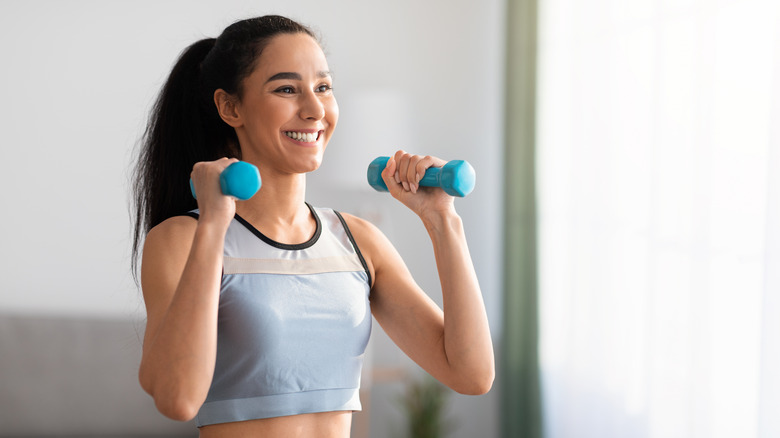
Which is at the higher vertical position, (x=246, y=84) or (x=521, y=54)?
(x=521, y=54)

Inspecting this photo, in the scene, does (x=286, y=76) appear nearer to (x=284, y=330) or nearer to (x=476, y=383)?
(x=284, y=330)

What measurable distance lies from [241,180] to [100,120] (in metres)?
2.47

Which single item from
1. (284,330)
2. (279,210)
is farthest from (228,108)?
(284,330)

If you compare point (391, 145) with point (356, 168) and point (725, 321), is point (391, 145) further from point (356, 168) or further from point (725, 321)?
point (725, 321)

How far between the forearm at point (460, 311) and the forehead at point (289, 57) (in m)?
0.36

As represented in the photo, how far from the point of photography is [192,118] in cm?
155

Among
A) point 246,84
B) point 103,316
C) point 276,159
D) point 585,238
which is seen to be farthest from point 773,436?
point 103,316

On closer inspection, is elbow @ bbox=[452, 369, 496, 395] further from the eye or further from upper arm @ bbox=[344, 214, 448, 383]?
the eye

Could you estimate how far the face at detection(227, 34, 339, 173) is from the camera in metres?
1.41

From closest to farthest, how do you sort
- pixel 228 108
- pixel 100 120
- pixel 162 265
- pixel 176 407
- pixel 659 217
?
pixel 176 407 < pixel 162 265 < pixel 228 108 < pixel 659 217 < pixel 100 120

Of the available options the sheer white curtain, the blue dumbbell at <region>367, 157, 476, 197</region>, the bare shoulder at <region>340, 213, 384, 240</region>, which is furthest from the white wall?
the blue dumbbell at <region>367, 157, 476, 197</region>

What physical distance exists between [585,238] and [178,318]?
1.92 metres

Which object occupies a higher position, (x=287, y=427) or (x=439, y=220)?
(x=439, y=220)

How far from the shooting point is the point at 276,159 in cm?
142
